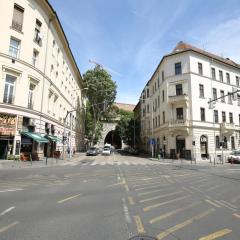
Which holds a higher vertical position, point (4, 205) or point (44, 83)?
point (44, 83)

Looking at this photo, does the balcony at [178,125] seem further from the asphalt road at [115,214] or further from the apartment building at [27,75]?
the asphalt road at [115,214]

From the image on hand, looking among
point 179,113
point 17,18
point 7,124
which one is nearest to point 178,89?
point 179,113

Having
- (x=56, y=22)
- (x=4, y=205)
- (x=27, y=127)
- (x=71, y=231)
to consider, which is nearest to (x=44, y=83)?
(x=27, y=127)

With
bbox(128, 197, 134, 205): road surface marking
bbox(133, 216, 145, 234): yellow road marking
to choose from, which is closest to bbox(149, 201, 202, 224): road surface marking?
bbox(133, 216, 145, 234): yellow road marking

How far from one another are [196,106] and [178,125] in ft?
14.1

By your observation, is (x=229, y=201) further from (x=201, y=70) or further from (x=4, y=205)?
(x=201, y=70)

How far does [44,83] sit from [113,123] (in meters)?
64.2

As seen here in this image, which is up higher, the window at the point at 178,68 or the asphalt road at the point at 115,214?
the window at the point at 178,68

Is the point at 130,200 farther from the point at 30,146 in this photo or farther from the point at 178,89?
the point at 178,89

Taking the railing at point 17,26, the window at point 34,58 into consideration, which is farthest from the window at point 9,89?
the railing at point 17,26

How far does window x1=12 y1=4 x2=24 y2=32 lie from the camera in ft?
81.6

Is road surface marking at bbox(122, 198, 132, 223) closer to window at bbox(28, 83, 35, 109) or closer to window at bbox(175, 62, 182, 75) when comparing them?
window at bbox(28, 83, 35, 109)

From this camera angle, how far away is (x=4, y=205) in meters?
7.29

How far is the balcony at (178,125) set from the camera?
37.7m
